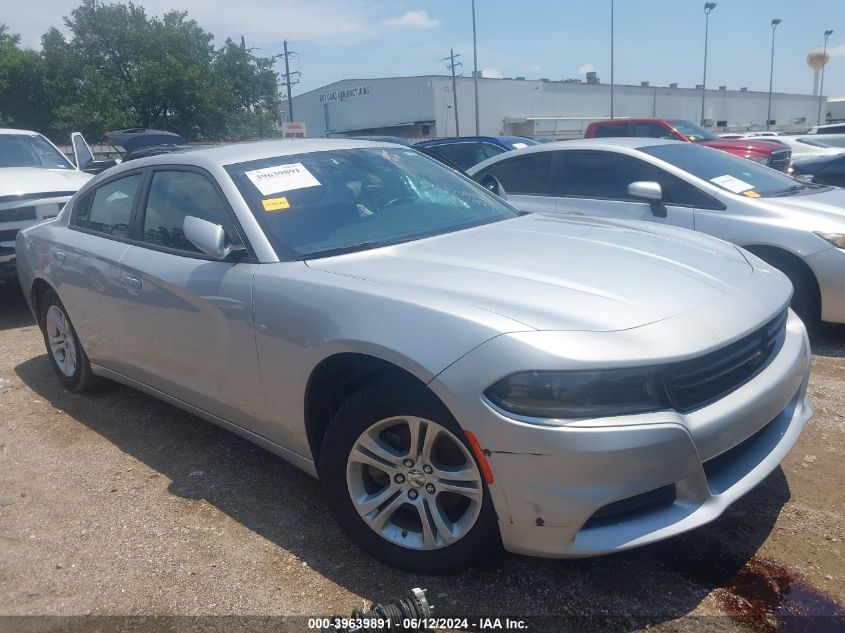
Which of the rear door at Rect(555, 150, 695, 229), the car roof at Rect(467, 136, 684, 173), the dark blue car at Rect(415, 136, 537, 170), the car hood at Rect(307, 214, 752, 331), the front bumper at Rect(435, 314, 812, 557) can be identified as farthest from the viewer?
the dark blue car at Rect(415, 136, 537, 170)

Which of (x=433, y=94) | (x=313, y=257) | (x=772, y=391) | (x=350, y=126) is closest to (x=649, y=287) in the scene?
(x=772, y=391)

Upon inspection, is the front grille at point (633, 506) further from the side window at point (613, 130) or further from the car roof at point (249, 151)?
the side window at point (613, 130)

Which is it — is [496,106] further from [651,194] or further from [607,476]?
[607,476]

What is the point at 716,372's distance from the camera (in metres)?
2.35

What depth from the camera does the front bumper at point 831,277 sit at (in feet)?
15.8

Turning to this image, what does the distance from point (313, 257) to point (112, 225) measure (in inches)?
69.2

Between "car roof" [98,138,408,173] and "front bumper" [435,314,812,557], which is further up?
"car roof" [98,138,408,173]

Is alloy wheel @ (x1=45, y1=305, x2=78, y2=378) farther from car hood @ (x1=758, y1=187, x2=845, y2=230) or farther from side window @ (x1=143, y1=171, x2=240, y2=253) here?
car hood @ (x1=758, y1=187, x2=845, y2=230)

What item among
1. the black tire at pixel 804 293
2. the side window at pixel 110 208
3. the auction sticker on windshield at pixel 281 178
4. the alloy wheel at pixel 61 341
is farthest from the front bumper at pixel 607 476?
the alloy wheel at pixel 61 341

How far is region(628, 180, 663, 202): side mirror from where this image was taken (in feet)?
17.6

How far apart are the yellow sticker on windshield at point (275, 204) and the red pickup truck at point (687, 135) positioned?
34.6 feet

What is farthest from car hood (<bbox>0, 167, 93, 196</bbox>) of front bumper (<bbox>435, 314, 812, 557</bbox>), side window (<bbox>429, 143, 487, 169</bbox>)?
front bumper (<bbox>435, 314, 812, 557</bbox>)

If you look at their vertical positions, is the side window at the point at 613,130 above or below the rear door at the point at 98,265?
above

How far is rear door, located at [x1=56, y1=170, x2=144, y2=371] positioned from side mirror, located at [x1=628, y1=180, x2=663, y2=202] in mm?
3434
